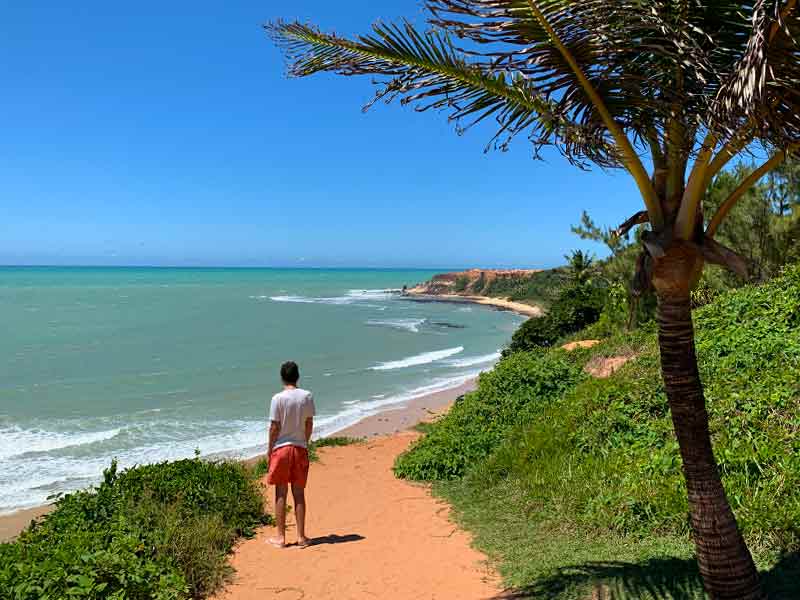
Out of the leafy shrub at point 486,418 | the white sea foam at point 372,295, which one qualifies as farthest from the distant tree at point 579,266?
the white sea foam at point 372,295

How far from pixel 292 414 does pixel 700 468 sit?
3.39 metres

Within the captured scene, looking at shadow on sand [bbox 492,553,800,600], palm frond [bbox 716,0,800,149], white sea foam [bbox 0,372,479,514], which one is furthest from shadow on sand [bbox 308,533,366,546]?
white sea foam [bbox 0,372,479,514]

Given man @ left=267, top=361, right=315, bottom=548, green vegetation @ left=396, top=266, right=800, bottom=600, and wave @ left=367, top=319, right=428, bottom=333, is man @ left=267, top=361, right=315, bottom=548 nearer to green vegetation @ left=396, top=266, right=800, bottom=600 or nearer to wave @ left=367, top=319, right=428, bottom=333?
green vegetation @ left=396, top=266, right=800, bottom=600

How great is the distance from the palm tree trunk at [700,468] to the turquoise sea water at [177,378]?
10240mm

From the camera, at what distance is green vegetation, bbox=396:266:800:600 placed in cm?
455

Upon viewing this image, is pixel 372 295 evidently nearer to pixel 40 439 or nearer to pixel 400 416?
pixel 400 416

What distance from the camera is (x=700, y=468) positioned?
336 cm

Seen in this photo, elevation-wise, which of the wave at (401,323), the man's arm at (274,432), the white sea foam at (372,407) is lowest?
the white sea foam at (372,407)

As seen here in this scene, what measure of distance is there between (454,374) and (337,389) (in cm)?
506

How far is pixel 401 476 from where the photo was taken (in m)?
9.04

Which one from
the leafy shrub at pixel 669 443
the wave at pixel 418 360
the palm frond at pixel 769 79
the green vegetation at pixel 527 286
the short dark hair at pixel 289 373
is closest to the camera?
the palm frond at pixel 769 79

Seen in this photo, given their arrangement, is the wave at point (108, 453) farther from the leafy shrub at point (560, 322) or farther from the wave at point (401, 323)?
the wave at point (401, 323)

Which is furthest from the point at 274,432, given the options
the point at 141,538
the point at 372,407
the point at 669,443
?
the point at 372,407

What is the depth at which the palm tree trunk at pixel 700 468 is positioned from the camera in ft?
10.7
